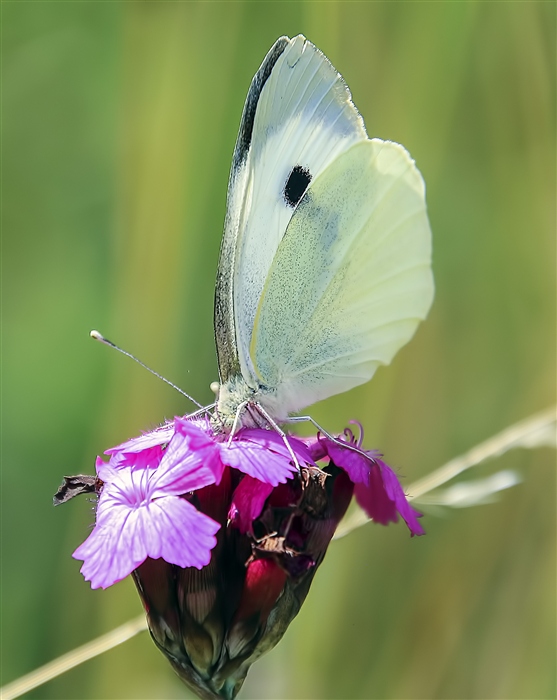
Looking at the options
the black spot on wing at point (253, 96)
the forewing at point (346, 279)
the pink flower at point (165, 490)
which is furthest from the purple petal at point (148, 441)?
the black spot on wing at point (253, 96)

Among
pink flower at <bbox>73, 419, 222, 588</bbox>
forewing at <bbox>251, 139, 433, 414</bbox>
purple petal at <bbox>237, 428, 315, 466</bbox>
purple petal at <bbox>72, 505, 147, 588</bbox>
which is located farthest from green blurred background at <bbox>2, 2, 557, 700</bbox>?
purple petal at <bbox>72, 505, 147, 588</bbox>

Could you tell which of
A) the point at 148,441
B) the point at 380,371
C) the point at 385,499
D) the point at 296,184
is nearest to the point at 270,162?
the point at 296,184

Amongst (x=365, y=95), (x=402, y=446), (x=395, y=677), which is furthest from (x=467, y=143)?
(x=395, y=677)

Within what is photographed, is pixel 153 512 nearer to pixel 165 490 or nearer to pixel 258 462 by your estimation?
pixel 165 490

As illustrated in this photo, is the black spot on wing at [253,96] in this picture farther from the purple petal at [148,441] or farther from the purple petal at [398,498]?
the purple petal at [398,498]

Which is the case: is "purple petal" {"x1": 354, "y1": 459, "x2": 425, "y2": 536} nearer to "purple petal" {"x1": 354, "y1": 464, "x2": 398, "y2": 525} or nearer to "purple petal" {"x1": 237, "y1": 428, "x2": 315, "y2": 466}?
"purple petal" {"x1": 354, "y1": 464, "x2": 398, "y2": 525}

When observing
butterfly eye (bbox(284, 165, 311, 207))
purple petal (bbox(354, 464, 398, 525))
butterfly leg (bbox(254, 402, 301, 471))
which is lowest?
purple petal (bbox(354, 464, 398, 525))

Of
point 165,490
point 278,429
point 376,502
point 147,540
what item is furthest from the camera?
point 376,502
